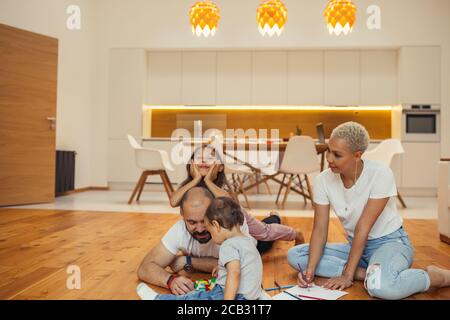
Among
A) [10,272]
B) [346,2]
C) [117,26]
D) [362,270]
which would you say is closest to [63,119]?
[117,26]

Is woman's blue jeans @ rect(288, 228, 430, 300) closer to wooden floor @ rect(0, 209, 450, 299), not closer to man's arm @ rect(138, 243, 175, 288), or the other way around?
wooden floor @ rect(0, 209, 450, 299)

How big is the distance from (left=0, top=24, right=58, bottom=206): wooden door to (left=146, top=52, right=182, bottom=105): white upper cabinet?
89.0 inches

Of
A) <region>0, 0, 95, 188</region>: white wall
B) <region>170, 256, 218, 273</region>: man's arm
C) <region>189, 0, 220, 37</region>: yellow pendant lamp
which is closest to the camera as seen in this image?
<region>170, 256, 218, 273</region>: man's arm

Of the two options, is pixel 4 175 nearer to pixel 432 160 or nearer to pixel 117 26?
pixel 117 26

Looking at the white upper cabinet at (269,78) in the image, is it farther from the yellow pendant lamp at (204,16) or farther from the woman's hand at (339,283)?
the woman's hand at (339,283)

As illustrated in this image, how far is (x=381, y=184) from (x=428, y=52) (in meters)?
5.80

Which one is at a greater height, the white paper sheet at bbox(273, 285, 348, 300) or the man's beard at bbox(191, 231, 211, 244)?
the man's beard at bbox(191, 231, 211, 244)

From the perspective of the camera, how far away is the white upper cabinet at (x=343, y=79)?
272 inches

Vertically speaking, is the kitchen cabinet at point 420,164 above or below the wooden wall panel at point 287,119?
below

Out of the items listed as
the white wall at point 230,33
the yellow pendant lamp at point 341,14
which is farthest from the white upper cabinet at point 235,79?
the yellow pendant lamp at point 341,14

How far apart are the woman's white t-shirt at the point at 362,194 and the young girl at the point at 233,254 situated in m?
0.53

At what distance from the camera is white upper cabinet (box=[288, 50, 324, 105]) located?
22.8 feet

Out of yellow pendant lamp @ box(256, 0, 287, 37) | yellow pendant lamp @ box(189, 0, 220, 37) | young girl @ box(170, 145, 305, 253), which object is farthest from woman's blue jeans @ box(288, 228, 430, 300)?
yellow pendant lamp @ box(189, 0, 220, 37)

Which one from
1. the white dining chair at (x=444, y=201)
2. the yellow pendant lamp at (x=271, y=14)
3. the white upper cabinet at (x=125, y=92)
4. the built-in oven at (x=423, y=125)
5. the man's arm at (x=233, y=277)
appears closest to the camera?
the man's arm at (x=233, y=277)
